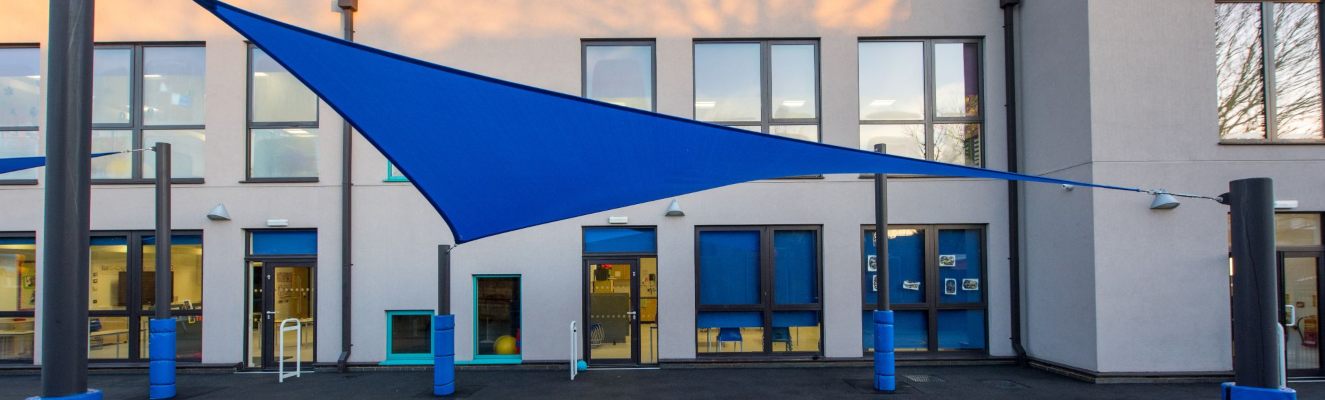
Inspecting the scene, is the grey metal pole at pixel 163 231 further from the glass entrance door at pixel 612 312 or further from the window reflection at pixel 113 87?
the glass entrance door at pixel 612 312

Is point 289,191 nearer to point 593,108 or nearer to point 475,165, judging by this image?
point 475,165

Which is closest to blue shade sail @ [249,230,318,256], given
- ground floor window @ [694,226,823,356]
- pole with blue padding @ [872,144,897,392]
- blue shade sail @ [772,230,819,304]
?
ground floor window @ [694,226,823,356]

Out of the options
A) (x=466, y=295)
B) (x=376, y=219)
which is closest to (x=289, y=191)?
(x=376, y=219)

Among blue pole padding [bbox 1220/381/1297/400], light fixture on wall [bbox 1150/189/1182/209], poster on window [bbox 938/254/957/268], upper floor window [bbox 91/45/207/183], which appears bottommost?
blue pole padding [bbox 1220/381/1297/400]

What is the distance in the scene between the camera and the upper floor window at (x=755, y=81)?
8.63m

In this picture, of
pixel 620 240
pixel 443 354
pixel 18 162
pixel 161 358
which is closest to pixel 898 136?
pixel 620 240

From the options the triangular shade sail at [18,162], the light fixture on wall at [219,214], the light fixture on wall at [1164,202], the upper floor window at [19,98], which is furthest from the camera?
the upper floor window at [19,98]

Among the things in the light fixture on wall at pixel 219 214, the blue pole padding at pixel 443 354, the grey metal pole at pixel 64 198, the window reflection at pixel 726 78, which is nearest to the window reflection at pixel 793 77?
the window reflection at pixel 726 78

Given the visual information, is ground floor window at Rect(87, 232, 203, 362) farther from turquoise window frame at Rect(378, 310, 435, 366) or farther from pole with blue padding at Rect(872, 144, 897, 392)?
pole with blue padding at Rect(872, 144, 897, 392)

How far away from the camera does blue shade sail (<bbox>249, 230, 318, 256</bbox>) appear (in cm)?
856

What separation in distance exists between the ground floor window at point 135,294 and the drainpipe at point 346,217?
172 centimetres

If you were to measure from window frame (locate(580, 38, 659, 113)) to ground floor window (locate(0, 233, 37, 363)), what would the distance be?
663 cm

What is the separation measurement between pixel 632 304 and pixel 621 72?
2705 mm

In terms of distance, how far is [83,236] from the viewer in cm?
264
